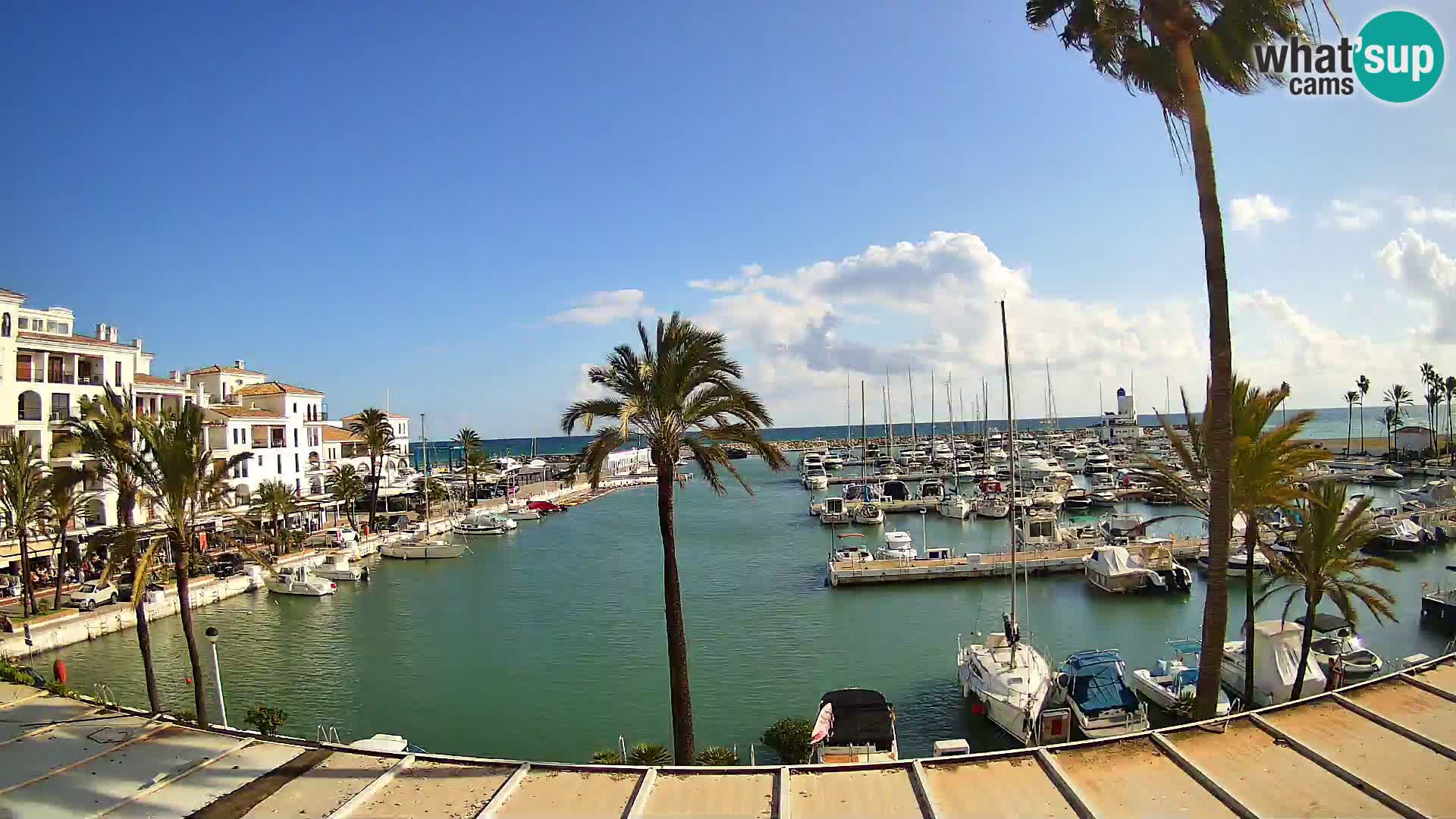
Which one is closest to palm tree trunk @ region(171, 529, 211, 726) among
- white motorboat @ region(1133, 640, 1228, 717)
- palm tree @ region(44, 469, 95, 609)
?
palm tree @ region(44, 469, 95, 609)

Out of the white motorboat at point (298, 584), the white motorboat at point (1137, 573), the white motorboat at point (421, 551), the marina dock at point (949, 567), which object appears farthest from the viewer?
the white motorboat at point (421, 551)

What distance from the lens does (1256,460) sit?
51.8 ft

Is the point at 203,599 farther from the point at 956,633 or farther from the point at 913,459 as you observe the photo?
the point at 913,459

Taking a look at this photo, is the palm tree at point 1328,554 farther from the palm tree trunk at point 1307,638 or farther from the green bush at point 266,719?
the green bush at point 266,719

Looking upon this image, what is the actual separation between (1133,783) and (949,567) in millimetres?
33456

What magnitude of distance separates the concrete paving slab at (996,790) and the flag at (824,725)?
256 inches

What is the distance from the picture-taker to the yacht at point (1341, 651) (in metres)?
21.7

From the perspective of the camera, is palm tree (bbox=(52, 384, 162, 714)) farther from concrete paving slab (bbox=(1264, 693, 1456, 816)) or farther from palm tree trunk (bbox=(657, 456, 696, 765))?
concrete paving slab (bbox=(1264, 693, 1456, 816))

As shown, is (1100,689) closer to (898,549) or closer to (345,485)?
(898,549)

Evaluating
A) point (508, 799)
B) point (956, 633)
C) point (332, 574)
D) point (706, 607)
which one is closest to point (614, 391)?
point (508, 799)

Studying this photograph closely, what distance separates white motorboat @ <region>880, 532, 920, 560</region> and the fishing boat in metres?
20.4

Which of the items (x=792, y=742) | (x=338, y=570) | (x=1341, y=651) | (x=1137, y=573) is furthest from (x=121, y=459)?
(x=1137, y=573)

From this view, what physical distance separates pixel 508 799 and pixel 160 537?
38.8ft

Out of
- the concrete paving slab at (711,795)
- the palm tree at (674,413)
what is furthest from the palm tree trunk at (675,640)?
the concrete paving slab at (711,795)
